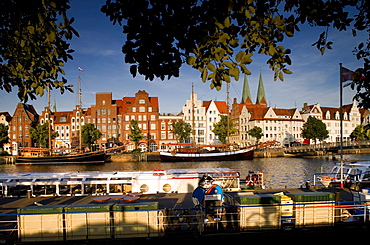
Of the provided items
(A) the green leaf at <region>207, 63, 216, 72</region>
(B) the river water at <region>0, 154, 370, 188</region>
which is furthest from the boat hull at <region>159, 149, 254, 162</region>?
(A) the green leaf at <region>207, 63, 216, 72</region>

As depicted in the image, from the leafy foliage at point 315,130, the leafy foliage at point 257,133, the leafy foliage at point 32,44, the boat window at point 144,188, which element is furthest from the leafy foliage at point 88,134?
the leafy foliage at point 32,44

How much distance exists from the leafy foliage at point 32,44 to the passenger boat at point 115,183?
11828 mm

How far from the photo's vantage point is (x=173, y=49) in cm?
543

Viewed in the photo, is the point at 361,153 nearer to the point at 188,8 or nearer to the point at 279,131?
the point at 279,131

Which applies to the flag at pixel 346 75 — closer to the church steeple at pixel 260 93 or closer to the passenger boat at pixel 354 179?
the passenger boat at pixel 354 179

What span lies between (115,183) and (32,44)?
44.4 feet

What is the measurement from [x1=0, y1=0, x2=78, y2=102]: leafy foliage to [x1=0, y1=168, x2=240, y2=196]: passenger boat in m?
11.8

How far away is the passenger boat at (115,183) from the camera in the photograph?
18219 mm

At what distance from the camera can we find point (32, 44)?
19.8ft

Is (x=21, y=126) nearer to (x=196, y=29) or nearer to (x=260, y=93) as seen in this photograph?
(x=196, y=29)

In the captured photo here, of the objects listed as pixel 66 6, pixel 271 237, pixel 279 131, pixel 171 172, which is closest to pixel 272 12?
pixel 66 6

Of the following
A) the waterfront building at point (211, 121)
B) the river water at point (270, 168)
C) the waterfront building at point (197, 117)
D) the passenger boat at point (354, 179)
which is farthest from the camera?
the waterfront building at point (211, 121)

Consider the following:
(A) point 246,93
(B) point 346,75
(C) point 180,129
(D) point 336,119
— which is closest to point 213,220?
(B) point 346,75

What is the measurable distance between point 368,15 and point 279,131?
94436mm
